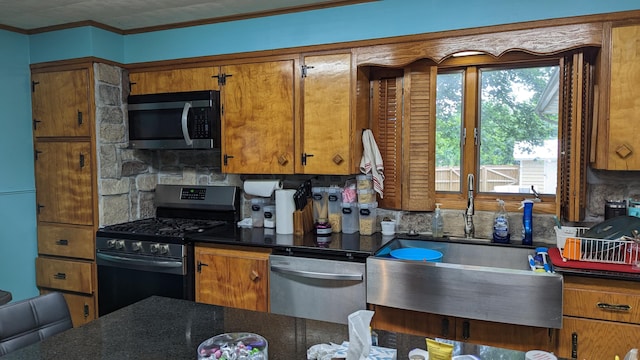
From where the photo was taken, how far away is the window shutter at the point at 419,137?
2.96 m

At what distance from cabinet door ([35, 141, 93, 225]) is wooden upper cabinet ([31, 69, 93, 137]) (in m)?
0.11

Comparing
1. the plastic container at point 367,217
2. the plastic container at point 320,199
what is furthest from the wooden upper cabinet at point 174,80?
the plastic container at point 367,217

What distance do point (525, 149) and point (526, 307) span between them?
3.66 ft

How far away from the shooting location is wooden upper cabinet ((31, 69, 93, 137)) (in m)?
3.27

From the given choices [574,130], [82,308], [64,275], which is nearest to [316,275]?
[574,130]

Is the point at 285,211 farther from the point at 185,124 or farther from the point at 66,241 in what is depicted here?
the point at 66,241

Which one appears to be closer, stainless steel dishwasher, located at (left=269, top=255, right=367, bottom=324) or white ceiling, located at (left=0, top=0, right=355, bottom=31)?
stainless steel dishwasher, located at (left=269, top=255, right=367, bottom=324)

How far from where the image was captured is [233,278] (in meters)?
2.86

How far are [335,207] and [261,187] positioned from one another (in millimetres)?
574

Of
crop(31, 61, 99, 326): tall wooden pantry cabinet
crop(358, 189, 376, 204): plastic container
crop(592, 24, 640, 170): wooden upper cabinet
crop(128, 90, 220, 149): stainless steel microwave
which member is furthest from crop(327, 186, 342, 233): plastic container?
crop(31, 61, 99, 326): tall wooden pantry cabinet

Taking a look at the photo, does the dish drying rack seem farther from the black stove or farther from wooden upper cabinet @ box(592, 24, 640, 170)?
the black stove

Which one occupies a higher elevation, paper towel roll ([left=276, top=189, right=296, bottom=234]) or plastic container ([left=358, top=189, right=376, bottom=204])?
plastic container ([left=358, top=189, right=376, bottom=204])

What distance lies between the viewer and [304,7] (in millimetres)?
2943

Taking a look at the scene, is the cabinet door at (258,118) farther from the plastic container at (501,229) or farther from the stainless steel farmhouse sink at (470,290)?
the plastic container at (501,229)
